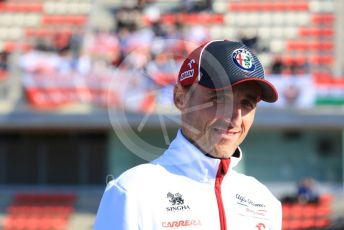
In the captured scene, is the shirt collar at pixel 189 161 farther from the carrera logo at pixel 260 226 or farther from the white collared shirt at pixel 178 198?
the carrera logo at pixel 260 226

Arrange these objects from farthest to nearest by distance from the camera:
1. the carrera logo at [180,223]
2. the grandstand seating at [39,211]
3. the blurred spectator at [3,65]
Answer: the blurred spectator at [3,65] → the grandstand seating at [39,211] → the carrera logo at [180,223]

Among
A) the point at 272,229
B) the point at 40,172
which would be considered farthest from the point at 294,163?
the point at 272,229

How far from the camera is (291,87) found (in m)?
18.5

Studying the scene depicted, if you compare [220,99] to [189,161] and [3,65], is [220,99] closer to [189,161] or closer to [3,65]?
[189,161]

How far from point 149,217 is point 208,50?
485 mm

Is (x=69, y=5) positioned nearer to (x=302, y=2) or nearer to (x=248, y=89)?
(x=302, y=2)

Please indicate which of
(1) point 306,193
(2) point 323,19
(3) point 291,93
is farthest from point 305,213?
(2) point 323,19

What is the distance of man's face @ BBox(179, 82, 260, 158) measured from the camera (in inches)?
95.2

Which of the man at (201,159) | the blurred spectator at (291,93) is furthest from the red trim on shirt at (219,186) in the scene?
the blurred spectator at (291,93)

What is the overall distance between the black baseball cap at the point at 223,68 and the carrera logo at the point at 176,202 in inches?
12.1

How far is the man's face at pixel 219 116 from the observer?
2.42 meters

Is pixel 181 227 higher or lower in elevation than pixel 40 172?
higher

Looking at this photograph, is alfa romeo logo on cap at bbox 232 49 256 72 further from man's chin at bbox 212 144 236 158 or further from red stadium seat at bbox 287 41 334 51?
red stadium seat at bbox 287 41 334 51

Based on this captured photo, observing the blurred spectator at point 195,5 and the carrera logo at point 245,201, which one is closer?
the carrera logo at point 245,201
